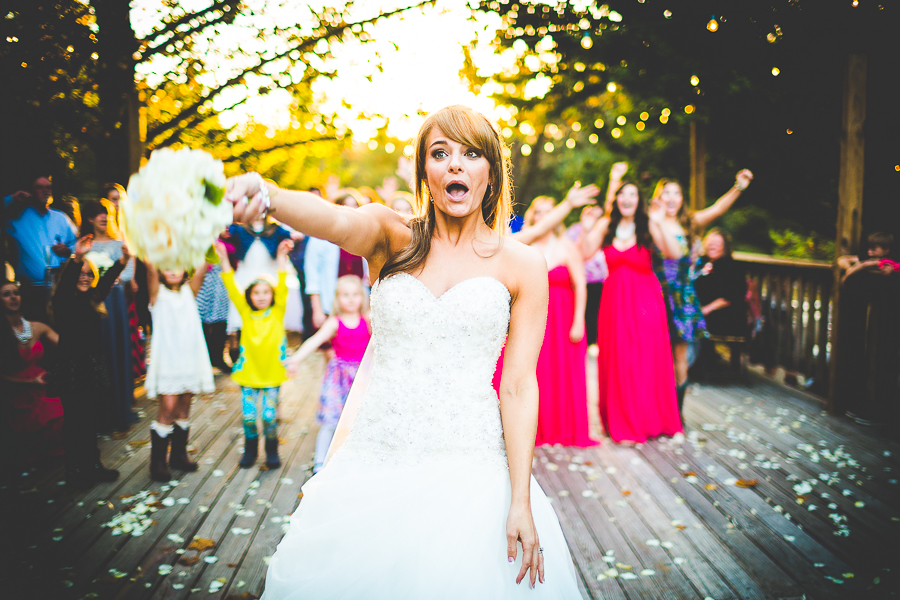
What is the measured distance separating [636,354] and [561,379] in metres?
0.74

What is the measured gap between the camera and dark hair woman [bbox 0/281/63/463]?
167 inches

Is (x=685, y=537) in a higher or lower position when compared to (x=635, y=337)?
Answer: lower

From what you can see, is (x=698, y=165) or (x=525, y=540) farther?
(x=698, y=165)

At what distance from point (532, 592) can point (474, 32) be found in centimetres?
569

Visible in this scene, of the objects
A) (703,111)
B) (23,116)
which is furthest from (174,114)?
(703,111)

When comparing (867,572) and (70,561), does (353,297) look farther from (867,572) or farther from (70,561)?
(867,572)

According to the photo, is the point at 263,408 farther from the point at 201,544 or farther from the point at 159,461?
the point at 201,544

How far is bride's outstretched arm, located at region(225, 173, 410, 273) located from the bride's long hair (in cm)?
6

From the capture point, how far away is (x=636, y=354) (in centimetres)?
513

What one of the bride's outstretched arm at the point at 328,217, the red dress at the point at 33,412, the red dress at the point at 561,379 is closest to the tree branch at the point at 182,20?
→ the red dress at the point at 33,412

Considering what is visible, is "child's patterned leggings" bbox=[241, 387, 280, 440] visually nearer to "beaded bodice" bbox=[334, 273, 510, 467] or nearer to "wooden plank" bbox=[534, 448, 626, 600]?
"wooden plank" bbox=[534, 448, 626, 600]

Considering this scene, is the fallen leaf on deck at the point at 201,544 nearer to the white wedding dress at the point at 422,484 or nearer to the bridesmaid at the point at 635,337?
the white wedding dress at the point at 422,484

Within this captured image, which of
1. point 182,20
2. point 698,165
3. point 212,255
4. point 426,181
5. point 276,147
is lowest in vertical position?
point 212,255

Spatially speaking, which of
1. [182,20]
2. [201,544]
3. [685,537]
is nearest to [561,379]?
[685,537]
